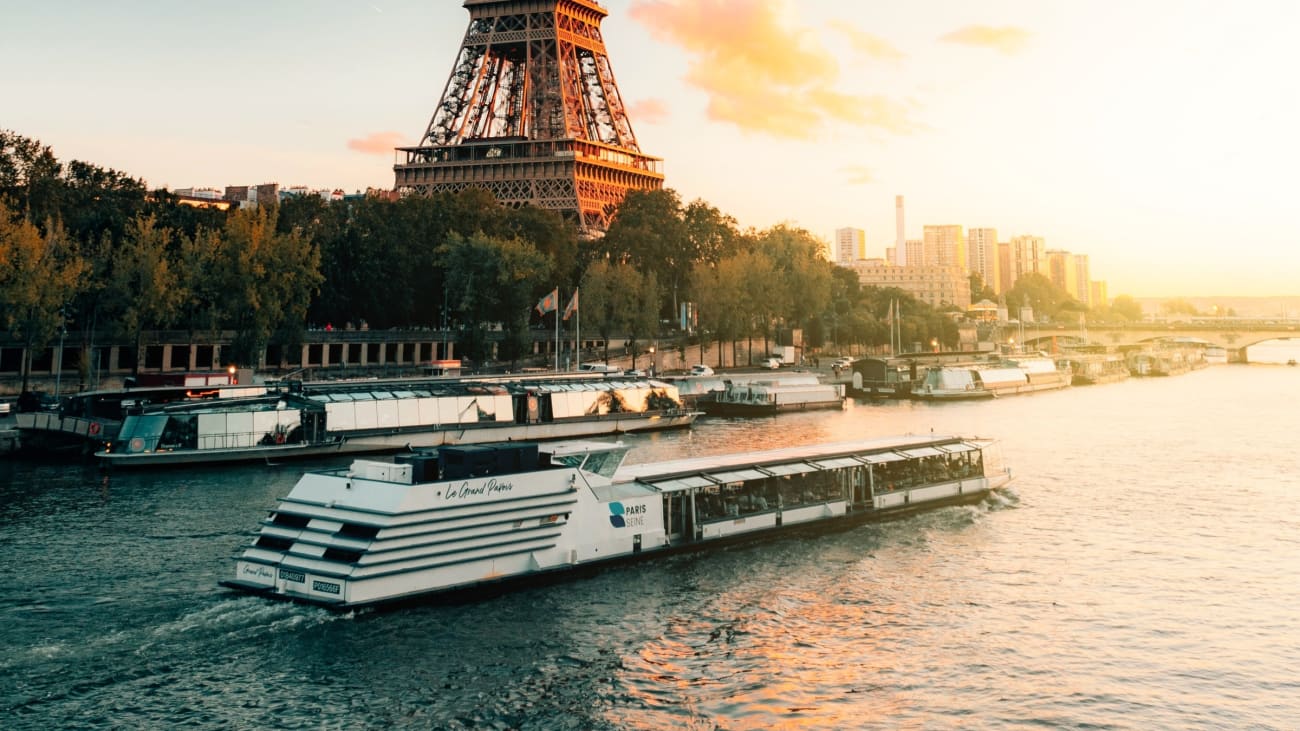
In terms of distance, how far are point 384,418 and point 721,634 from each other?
35355 mm

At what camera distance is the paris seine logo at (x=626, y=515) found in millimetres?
29062

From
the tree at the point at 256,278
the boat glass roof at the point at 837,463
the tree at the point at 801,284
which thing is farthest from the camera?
the tree at the point at 801,284

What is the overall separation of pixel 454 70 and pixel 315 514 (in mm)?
119957

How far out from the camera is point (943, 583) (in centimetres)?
2853

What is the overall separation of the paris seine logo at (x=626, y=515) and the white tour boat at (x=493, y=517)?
3 cm

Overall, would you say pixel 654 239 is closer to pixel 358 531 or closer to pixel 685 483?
pixel 685 483

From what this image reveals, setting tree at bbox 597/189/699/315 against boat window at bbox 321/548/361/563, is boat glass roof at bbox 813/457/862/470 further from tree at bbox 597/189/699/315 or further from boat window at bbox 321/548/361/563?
tree at bbox 597/189/699/315

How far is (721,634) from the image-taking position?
23.9m

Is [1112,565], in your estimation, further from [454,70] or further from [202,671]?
[454,70]

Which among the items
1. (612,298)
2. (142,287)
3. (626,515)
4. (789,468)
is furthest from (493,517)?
(612,298)

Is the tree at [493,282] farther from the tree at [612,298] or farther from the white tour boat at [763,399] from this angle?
the white tour boat at [763,399]

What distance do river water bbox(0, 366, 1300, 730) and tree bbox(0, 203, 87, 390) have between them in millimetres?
28845

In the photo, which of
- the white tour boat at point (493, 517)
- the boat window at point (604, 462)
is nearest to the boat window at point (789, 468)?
the white tour boat at point (493, 517)

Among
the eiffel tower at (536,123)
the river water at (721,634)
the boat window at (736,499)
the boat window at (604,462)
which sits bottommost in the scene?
the river water at (721,634)
